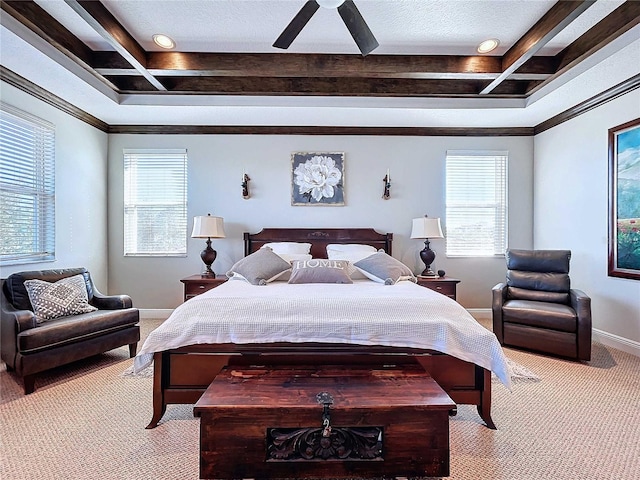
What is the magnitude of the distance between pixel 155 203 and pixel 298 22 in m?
3.52

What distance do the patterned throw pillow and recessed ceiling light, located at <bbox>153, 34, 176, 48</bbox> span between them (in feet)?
7.96

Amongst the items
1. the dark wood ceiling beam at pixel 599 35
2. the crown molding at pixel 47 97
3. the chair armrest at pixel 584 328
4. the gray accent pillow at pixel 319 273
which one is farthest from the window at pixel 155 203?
the chair armrest at pixel 584 328

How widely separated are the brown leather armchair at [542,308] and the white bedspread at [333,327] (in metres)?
1.75

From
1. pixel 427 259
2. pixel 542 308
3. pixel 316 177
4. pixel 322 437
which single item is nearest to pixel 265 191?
pixel 316 177

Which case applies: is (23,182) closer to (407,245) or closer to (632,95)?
(407,245)

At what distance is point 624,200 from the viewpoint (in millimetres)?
3664

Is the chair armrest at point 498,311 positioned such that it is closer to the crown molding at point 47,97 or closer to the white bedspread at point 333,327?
the white bedspread at point 333,327

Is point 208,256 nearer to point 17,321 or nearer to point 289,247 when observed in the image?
point 289,247

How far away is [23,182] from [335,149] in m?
3.61

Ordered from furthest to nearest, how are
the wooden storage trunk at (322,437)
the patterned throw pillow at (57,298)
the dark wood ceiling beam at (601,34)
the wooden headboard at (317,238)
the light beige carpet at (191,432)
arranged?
1. the wooden headboard at (317,238)
2. the patterned throw pillow at (57,298)
3. the dark wood ceiling beam at (601,34)
4. the light beige carpet at (191,432)
5. the wooden storage trunk at (322,437)

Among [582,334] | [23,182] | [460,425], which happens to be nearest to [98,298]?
[23,182]

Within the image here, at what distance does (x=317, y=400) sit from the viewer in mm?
1733

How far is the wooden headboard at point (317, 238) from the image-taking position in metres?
4.85

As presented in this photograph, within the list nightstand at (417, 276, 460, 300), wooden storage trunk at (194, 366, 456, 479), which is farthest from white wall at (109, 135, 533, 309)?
wooden storage trunk at (194, 366, 456, 479)
